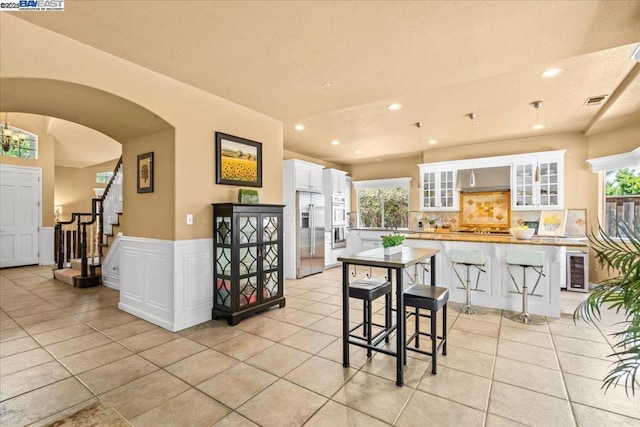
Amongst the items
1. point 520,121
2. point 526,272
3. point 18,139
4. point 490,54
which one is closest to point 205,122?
point 490,54

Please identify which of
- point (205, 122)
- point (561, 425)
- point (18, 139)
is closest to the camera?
point (561, 425)

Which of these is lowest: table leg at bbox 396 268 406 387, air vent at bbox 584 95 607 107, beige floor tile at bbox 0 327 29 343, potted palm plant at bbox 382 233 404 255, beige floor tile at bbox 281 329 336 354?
beige floor tile at bbox 281 329 336 354

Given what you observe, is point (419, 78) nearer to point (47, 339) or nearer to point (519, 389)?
point (519, 389)

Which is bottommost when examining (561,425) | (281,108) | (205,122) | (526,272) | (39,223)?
(561,425)

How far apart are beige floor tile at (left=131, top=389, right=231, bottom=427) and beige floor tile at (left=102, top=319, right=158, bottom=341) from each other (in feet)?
4.92

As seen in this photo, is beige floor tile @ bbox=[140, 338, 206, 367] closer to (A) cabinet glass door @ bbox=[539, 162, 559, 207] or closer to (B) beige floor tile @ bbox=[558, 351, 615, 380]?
(B) beige floor tile @ bbox=[558, 351, 615, 380]

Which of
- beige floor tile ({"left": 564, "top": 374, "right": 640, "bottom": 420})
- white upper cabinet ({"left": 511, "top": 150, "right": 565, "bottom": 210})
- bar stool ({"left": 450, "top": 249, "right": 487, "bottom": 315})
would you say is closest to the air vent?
white upper cabinet ({"left": 511, "top": 150, "right": 565, "bottom": 210})

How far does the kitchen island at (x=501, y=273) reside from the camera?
3.88 metres

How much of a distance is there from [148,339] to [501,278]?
447 centimetres

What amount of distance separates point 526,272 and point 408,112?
2812mm

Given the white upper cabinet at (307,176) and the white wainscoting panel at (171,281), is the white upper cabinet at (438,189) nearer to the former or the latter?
the white upper cabinet at (307,176)

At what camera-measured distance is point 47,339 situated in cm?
317

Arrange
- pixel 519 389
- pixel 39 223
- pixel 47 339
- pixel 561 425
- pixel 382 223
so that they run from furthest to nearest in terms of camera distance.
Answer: pixel 382 223 → pixel 39 223 → pixel 47 339 → pixel 519 389 → pixel 561 425

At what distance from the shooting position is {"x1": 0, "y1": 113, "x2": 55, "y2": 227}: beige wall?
7.33m
